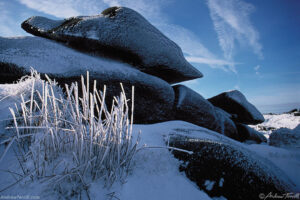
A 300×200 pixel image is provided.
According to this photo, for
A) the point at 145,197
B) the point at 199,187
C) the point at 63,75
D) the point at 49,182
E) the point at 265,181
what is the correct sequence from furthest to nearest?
the point at 63,75 → the point at 265,181 → the point at 199,187 → the point at 145,197 → the point at 49,182

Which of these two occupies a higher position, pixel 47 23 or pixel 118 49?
pixel 47 23

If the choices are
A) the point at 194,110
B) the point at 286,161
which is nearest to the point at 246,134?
the point at 194,110

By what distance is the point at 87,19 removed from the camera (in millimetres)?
3605

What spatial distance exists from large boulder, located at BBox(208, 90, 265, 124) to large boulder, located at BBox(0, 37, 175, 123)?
332 centimetres

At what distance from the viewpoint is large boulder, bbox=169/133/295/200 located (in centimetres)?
124

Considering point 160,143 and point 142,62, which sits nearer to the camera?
point 160,143

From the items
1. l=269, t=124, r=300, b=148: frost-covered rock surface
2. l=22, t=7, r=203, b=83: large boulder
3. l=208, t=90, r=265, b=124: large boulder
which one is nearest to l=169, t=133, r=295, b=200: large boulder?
l=269, t=124, r=300, b=148: frost-covered rock surface

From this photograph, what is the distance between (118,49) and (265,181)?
3.37m

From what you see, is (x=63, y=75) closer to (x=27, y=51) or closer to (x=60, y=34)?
(x=27, y=51)

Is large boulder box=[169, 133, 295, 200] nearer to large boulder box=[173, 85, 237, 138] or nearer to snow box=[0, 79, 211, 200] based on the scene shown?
snow box=[0, 79, 211, 200]

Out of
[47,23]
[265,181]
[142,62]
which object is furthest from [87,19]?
[265,181]

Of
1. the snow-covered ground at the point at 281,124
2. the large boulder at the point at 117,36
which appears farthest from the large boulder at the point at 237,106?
the large boulder at the point at 117,36

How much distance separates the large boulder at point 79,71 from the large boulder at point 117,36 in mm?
324

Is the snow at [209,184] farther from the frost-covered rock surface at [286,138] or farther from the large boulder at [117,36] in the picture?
the frost-covered rock surface at [286,138]
